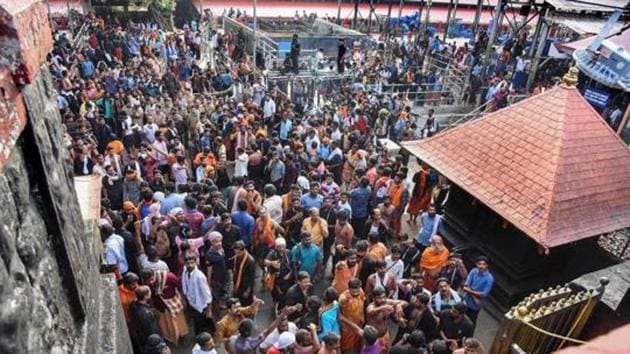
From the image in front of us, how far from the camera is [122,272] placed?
5652 millimetres

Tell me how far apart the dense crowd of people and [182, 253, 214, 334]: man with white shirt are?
0.02 meters

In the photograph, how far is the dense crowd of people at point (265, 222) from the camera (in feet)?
16.9

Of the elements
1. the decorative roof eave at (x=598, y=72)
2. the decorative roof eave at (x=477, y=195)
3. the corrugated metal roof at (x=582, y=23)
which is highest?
the corrugated metal roof at (x=582, y=23)

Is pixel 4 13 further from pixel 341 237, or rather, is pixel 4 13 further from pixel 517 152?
pixel 517 152

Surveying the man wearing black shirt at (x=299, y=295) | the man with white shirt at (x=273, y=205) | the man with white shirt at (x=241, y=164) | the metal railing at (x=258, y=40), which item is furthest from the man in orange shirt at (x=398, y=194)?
the metal railing at (x=258, y=40)

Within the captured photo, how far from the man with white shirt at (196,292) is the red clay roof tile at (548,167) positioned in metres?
4.13

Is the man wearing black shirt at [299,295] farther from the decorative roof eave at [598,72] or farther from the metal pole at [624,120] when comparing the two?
the decorative roof eave at [598,72]

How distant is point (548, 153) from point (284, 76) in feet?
33.9

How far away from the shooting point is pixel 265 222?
6.49 m

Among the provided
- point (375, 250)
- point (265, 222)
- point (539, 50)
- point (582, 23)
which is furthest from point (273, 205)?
point (582, 23)

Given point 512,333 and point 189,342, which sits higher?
point 512,333

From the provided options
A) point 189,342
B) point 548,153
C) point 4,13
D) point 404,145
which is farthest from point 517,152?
point 4,13

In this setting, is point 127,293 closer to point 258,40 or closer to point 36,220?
point 36,220

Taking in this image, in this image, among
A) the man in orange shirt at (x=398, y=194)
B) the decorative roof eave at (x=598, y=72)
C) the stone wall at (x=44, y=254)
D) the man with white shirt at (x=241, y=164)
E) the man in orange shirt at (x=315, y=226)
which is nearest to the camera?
the stone wall at (x=44, y=254)
